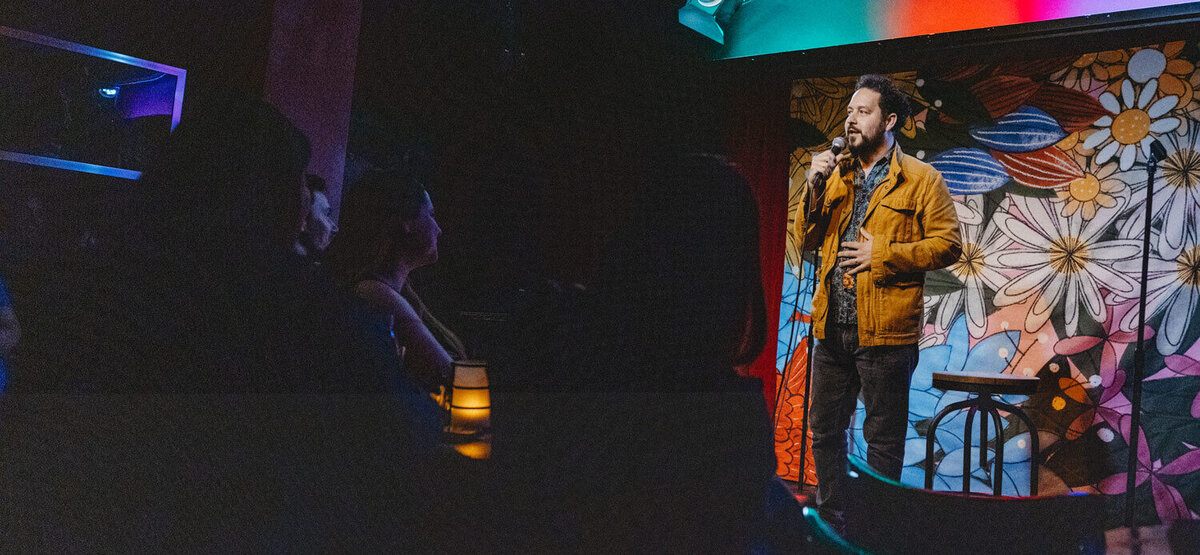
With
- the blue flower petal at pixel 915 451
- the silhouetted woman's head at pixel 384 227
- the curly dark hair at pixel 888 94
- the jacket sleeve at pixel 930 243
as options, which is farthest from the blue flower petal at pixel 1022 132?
the silhouetted woman's head at pixel 384 227

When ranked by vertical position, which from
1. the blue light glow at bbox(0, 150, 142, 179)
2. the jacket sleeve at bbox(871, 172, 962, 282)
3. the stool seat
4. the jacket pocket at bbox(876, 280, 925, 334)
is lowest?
the stool seat

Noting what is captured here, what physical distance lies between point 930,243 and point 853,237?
314 mm

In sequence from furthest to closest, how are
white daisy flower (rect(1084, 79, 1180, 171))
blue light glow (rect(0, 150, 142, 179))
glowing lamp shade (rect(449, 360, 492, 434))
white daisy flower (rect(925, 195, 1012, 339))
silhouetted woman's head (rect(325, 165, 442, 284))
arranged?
white daisy flower (rect(925, 195, 1012, 339)) → white daisy flower (rect(1084, 79, 1180, 171)) → glowing lamp shade (rect(449, 360, 492, 434)) → silhouetted woman's head (rect(325, 165, 442, 284)) → blue light glow (rect(0, 150, 142, 179))

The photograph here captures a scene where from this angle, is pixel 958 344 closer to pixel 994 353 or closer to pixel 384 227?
pixel 994 353

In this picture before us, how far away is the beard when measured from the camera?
120 inches

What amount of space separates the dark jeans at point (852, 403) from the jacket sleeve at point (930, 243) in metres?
0.27

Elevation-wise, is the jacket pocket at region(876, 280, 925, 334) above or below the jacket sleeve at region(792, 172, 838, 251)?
below

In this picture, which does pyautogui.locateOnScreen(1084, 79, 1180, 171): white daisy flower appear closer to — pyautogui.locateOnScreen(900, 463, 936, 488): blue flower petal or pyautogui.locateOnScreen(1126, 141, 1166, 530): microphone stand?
pyautogui.locateOnScreen(1126, 141, 1166, 530): microphone stand

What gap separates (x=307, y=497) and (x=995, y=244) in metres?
2.89

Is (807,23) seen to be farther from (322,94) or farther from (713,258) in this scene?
(322,94)

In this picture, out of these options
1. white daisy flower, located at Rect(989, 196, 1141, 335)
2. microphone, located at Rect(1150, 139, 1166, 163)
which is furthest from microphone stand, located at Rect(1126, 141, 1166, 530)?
white daisy flower, located at Rect(989, 196, 1141, 335)

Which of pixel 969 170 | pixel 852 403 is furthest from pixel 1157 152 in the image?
pixel 852 403

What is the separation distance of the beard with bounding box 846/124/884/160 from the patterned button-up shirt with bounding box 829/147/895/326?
0.06 metres

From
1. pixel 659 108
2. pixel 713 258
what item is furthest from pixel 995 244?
pixel 659 108
